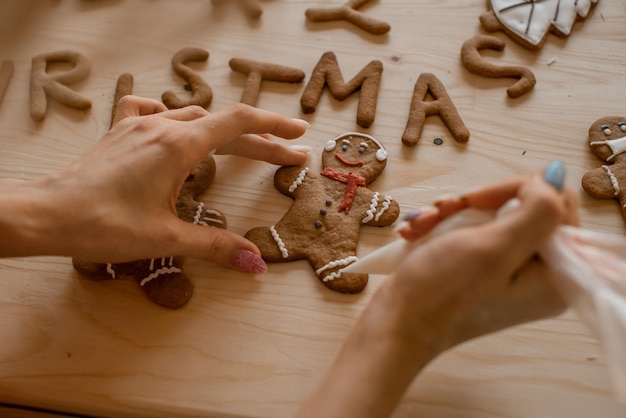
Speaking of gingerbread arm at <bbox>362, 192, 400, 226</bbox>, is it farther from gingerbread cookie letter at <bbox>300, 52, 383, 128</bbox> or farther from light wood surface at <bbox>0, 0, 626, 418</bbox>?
gingerbread cookie letter at <bbox>300, 52, 383, 128</bbox>

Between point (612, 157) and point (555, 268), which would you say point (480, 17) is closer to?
point (612, 157)

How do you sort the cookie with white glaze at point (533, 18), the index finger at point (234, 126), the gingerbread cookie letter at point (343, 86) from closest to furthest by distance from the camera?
the index finger at point (234, 126), the gingerbread cookie letter at point (343, 86), the cookie with white glaze at point (533, 18)

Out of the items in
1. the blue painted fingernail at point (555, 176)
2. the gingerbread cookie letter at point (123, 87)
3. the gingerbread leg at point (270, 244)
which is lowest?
the gingerbread leg at point (270, 244)

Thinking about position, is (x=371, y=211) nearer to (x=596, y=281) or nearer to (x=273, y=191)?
(x=273, y=191)

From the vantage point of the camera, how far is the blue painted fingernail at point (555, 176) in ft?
2.04

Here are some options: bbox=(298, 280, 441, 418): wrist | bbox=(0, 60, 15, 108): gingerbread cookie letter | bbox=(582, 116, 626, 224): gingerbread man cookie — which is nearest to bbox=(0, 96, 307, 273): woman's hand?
bbox=(298, 280, 441, 418): wrist

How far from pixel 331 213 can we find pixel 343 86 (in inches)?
12.4

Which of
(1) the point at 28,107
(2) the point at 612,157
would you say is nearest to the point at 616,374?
(2) the point at 612,157

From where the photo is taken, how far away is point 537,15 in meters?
1.26

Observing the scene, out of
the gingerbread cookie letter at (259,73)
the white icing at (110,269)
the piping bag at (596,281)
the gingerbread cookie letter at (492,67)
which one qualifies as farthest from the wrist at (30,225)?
the gingerbread cookie letter at (492,67)

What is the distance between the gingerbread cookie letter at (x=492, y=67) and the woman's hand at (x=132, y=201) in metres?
0.53

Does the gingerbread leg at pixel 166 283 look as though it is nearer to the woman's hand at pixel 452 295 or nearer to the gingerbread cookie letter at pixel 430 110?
the woman's hand at pixel 452 295

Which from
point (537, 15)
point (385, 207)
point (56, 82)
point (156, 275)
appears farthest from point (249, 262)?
point (537, 15)

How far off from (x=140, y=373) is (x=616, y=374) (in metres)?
0.66
